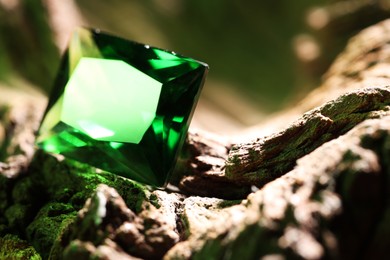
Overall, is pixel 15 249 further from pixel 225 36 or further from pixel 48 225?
pixel 225 36

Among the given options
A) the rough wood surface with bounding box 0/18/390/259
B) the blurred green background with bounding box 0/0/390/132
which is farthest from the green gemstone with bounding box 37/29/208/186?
the blurred green background with bounding box 0/0/390/132

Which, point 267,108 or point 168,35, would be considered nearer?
point 267,108

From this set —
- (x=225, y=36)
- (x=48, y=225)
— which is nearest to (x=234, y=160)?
(x=48, y=225)

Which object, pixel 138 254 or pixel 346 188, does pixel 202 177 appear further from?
pixel 346 188

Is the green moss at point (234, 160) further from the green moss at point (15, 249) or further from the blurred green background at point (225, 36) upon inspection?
the blurred green background at point (225, 36)

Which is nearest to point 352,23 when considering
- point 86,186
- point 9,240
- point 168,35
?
point 168,35

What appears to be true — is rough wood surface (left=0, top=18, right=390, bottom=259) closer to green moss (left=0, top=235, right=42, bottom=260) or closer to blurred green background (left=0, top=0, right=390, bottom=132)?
green moss (left=0, top=235, right=42, bottom=260)
